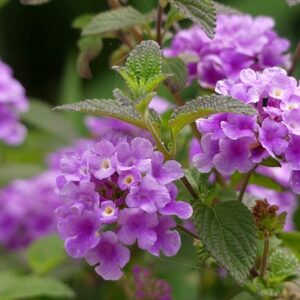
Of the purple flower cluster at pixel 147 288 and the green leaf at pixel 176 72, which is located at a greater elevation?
the green leaf at pixel 176 72

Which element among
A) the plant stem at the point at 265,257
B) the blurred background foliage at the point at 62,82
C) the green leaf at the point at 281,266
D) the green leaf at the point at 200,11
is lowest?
the blurred background foliage at the point at 62,82

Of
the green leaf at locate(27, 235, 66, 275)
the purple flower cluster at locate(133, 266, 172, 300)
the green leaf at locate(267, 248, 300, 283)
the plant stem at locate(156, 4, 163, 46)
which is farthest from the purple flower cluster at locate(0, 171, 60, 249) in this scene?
the green leaf at locate(267, 248, 300, 283)

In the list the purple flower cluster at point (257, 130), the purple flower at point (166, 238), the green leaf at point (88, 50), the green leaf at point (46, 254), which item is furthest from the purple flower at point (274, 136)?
the green leaf at point (46, 254)

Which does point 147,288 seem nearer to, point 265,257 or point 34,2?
point 265,257

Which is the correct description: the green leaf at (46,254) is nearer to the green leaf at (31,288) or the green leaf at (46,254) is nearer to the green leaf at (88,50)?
the green leaf at (31,288)

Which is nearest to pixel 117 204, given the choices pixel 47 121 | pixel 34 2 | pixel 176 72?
pixel 176 72

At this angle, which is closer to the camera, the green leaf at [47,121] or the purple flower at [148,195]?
the purple flower at [148,195]
